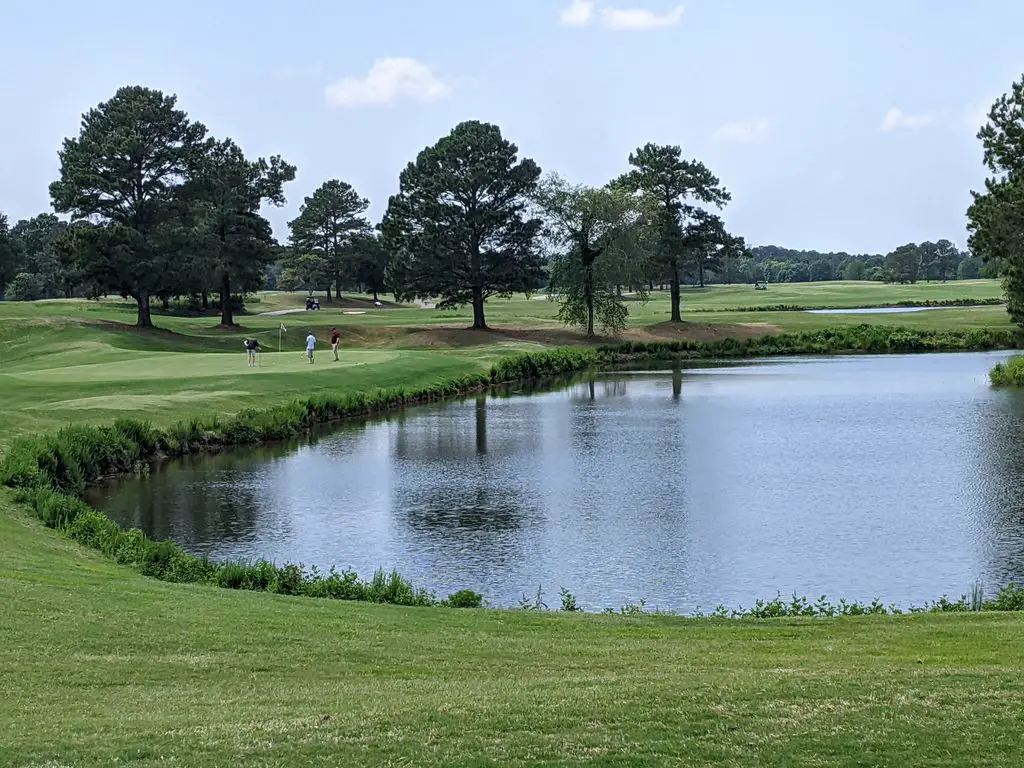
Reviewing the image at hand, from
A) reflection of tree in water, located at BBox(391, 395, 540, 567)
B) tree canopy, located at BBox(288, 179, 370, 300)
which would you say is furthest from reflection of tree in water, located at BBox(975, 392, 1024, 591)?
tree canopy, located at BBox(288, 179, 370, 300)

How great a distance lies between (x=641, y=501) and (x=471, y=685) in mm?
18157

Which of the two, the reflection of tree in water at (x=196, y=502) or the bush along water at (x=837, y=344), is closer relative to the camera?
the reflection of tree in water at (x=196, y=502)

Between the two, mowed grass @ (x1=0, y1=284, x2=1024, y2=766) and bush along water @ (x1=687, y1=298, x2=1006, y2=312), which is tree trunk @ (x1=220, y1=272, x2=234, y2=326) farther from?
mowed grass @ (x1=0, y1=284, x2=1024, y2=766)

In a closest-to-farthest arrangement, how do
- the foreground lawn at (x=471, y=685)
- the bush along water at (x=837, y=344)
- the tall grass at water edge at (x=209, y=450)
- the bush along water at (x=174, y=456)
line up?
the foreground lawn at (x=471, y=685) → the tall grass at water edge at (x=209, y=450) → the bush along water at (x=174, y=456) → the bush along water at (x=837, y=344)

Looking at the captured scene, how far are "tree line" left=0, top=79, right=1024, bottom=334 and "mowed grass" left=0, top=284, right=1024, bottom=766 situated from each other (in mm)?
54828

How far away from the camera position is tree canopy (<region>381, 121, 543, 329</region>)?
85438 mm

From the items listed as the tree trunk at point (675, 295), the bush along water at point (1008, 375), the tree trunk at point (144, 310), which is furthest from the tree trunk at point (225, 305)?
the bush along water at point (1008, 375)

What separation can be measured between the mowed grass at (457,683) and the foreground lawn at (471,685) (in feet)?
0.11

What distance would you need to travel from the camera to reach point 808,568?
22781 mm

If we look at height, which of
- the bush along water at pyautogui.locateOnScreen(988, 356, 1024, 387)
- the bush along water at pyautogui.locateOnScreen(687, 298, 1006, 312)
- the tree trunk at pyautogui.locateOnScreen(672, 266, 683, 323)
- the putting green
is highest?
the tree trunk at pyautogui.locateOnScreen(672, 266, 683, 323)

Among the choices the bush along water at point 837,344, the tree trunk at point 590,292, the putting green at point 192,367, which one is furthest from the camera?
the tree trunk at point 590,292

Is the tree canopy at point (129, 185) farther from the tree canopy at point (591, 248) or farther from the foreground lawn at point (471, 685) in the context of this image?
the foreground lawn at point (471, 685)

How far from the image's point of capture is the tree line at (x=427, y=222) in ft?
243

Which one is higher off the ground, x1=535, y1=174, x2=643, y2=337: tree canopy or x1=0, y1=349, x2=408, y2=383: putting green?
x1=535, y1=174, x2=643, y2=337: tree canopy
